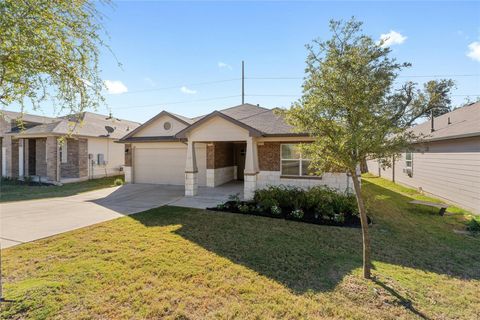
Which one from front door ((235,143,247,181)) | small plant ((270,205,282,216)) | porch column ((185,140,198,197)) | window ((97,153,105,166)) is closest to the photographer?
small plant ((270,205,282,216))

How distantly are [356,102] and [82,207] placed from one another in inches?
427

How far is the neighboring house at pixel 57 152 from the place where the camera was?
16016 mm

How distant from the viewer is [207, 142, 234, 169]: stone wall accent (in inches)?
561

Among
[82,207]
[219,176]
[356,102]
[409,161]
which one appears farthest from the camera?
[409,161]

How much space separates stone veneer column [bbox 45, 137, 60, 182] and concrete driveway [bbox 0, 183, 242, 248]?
4916 mm

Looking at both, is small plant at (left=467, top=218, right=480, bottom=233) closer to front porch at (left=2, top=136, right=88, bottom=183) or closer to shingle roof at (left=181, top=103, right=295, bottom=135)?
shingle roof at (left=181, top=103, right=295, bottom=135)

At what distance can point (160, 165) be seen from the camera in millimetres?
15891

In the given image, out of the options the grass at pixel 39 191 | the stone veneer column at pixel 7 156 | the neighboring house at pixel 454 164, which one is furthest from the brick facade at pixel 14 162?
the neighboring house at pixel 454 164

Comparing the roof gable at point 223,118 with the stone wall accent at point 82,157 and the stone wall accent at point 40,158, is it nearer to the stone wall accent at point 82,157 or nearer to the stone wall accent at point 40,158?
the stone wall accent at point 82,157

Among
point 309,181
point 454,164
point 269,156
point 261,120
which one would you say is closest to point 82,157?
point 261,120

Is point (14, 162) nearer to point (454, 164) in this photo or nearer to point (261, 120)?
point (261, 120)

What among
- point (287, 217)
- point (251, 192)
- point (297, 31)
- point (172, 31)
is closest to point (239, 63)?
point (172, 31)

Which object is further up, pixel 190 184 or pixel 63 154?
pixel 63 154

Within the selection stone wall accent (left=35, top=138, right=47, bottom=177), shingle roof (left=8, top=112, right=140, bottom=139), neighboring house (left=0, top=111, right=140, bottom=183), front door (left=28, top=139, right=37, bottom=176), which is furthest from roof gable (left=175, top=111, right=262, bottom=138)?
front door (left=28, top=139, right=37, bottom=176)
